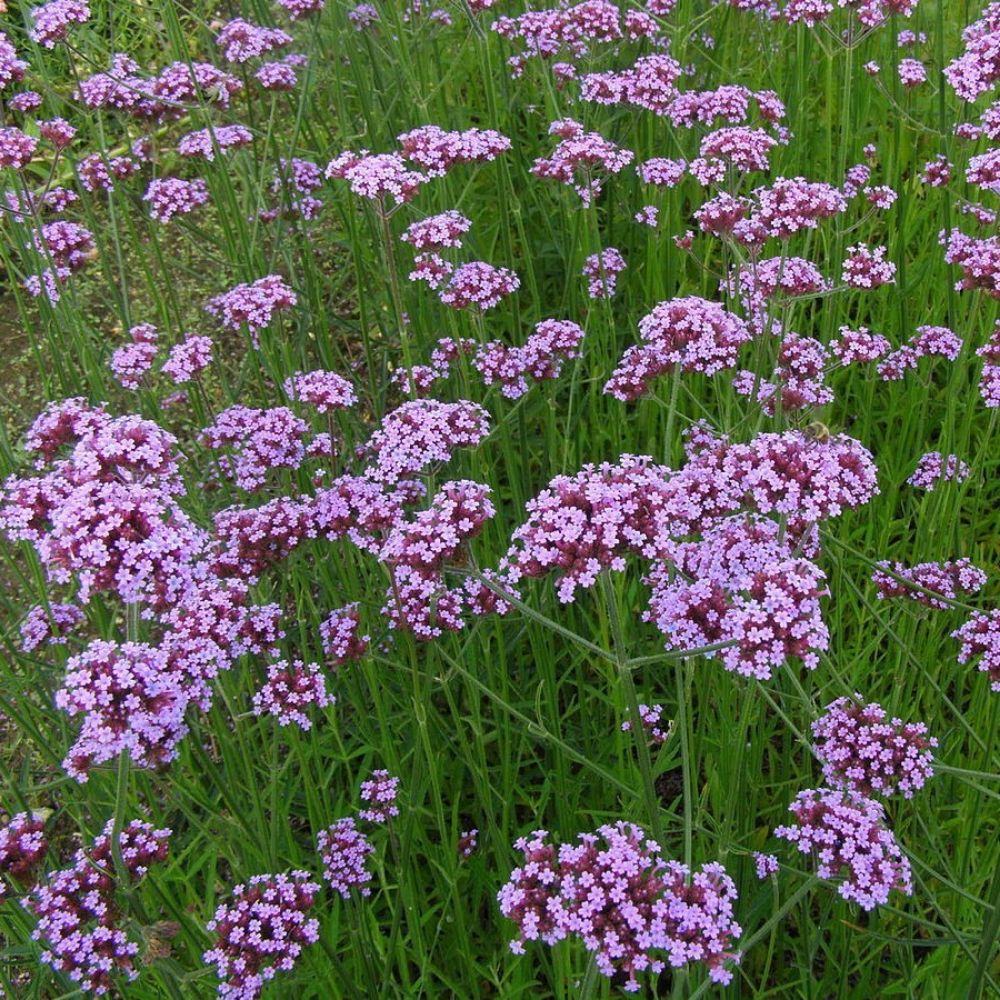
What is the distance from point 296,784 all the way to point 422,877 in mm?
540

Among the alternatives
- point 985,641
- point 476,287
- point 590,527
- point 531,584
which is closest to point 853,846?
point 985,641

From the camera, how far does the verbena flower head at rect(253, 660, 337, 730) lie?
2.58 meters

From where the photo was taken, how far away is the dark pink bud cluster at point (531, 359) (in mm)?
3395

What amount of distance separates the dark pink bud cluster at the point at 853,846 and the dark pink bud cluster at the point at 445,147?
7.81ft

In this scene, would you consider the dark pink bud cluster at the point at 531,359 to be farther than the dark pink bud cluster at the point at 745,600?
Yes

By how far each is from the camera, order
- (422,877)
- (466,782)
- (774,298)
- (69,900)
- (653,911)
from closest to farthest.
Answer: (653,911) → (69,900) → (774,298) → (422,877) → (466,782)

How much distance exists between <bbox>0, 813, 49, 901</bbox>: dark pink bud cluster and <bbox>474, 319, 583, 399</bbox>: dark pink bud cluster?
1.91 meters

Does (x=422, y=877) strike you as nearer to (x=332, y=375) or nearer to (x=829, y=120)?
(x=332, y=375)

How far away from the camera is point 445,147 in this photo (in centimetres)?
349

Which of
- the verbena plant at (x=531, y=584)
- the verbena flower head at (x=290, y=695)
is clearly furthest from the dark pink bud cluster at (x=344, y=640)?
the verbena flower head at (x=290, y=695)

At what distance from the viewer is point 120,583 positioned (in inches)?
79.4

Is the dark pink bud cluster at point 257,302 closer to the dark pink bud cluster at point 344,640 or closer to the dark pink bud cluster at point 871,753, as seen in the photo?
the dark pink bud cluster at point 344,640

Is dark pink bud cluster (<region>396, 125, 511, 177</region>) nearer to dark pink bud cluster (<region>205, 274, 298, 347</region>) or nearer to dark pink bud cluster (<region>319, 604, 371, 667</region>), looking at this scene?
dark pink bud cluster (<region>205, 274, 298, 347</region>)

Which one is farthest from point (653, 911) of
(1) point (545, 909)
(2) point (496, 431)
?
(2) point (496, 431)
